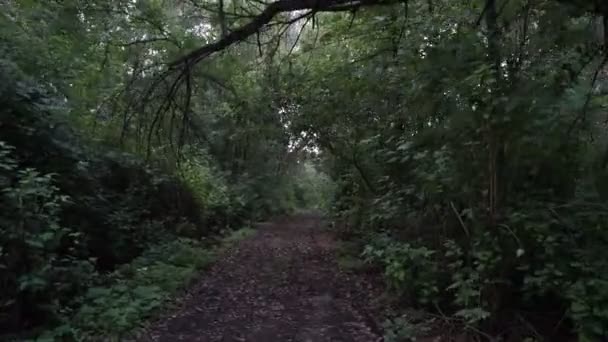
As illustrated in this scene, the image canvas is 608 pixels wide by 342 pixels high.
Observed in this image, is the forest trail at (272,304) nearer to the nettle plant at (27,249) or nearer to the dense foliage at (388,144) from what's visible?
the dense foliage at (388,144)

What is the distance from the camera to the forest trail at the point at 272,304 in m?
6.64

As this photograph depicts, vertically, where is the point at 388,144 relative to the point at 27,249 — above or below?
above

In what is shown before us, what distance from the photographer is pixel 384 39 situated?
10469 millimetres

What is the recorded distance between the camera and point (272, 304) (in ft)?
26.9

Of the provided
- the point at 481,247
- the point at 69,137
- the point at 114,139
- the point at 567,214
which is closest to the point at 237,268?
the point at 114,139

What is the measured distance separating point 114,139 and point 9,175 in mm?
4384

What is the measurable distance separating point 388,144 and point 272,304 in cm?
411

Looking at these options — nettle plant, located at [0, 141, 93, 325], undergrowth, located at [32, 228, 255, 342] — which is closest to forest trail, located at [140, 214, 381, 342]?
undergrowth, located at [32, 228, 255, 342]

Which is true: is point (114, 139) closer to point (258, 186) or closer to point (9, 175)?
point (9, 175)

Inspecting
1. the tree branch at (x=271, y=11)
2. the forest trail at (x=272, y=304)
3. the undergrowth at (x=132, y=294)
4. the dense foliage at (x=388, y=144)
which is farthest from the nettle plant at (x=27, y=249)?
the tree branch at (x=271, y=11)

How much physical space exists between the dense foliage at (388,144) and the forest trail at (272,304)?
0.60m

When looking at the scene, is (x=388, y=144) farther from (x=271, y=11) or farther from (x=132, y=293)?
(x=132, y=293)

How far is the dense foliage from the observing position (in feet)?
16.6

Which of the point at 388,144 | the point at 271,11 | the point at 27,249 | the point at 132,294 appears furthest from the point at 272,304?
the point at 271,11
